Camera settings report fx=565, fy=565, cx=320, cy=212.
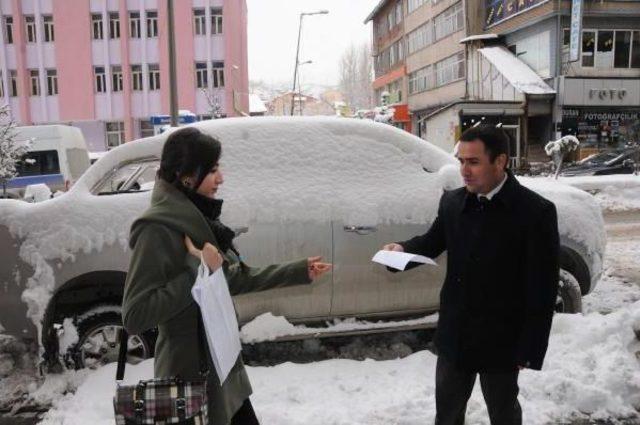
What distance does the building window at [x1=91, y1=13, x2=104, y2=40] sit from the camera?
34062 mm

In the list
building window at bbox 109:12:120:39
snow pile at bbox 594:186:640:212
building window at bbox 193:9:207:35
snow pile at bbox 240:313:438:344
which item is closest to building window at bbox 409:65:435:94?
building window at bbox 193:9:207:35

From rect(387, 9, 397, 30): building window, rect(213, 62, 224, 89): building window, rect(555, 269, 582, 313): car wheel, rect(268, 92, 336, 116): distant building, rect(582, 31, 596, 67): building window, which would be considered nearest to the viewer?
rect(555, 269, 582, 313): car wheel

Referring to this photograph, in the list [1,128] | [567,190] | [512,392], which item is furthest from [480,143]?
[1,128]

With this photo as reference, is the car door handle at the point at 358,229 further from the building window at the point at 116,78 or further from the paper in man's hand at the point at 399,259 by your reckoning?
the building window at the point at 116,78

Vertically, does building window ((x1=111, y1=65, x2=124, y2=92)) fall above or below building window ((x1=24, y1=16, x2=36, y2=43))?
below

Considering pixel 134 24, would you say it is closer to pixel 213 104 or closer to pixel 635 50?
pixel 213 104

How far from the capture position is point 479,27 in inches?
1292

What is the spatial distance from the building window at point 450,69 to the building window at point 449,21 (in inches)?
64.9

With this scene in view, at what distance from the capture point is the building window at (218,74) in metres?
34.3

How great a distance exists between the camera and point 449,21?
3625 centimetres

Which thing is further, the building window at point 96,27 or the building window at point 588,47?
the building window at point 96,27

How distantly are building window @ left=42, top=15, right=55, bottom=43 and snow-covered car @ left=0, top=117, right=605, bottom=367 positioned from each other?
1357 inches

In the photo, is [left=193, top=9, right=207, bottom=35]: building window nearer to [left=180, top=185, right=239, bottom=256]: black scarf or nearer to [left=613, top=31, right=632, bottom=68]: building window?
[left=613, top=31, right=632, bottom=68]: building window

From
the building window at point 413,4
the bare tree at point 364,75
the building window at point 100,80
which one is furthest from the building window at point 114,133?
the bare tree at point 364,75
